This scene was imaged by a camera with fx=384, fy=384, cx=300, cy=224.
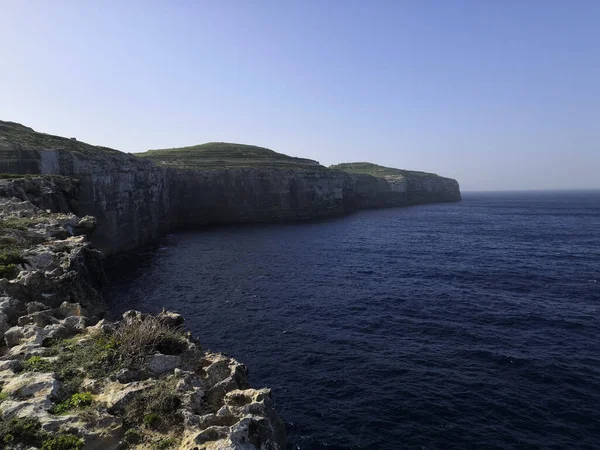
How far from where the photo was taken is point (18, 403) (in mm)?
10914

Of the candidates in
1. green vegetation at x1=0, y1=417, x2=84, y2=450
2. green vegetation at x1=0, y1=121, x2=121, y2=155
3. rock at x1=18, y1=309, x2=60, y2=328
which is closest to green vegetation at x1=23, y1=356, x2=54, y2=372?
green vegetation at x1=0, y1=417, x2=84, y2=450

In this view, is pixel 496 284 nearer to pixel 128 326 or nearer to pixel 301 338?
pixel 301 338

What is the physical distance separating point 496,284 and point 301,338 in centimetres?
2862

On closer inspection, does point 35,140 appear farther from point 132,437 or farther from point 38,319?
point 132,437

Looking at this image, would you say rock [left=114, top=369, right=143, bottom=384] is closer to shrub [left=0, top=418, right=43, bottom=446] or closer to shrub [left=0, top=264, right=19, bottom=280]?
shrub [left=0, top=418, right=43, bottom=446]

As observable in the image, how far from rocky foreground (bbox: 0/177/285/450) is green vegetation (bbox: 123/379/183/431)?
0.03 metres

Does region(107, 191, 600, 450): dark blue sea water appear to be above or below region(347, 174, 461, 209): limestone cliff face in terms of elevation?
A: below

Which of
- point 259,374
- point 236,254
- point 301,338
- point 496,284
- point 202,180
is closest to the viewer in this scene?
point 259,374

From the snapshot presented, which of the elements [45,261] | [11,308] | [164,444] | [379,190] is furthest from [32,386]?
[379,190]

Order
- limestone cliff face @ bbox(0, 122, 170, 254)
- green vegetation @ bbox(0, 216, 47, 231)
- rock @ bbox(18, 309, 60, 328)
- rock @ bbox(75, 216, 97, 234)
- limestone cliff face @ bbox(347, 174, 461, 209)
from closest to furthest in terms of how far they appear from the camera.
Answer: rock @ bbox(18, 309, 60, 328) → green vegetation @ bbox(0, 216, 47, 231) → rock @ bbox(75, 216, 97, 234) → limestone cliff face @ bbox(0, 122, 170, 254) → limestone cliff face @ bbox(347, 174, 461, 209)

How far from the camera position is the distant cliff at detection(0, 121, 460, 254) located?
61.1m

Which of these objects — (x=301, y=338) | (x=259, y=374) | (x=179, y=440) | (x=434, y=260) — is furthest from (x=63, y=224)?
(x=434, y=260)

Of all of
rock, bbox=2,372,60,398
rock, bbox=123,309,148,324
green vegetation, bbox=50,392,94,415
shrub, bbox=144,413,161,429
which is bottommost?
shrub, bbox=144,413,161,429

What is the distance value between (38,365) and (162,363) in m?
4.01
